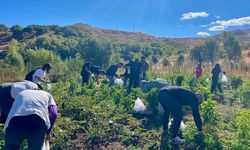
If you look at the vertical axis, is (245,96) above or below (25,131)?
below

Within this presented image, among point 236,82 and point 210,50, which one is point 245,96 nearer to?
point 236,82

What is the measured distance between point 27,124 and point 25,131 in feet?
0.31

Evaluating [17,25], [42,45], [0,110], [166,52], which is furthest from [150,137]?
[17,25]

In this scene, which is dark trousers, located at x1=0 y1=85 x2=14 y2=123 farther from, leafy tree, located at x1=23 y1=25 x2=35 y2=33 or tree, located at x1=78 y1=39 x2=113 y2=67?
leafy tree, located at x1=23 y1=25 x2=35 y2=33

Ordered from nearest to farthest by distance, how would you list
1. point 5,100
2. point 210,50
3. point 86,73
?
1. point 5,100
2. point 86,73
3. point 210,50

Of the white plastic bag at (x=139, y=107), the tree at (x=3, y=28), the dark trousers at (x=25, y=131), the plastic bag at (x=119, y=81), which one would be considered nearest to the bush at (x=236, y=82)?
the plastic bag at (x=119, y=81)

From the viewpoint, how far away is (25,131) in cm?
427

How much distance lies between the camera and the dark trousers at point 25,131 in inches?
167

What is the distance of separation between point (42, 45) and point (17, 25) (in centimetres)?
2235

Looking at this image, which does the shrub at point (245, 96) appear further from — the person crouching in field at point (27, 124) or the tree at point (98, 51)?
the tree at point (98, 51)

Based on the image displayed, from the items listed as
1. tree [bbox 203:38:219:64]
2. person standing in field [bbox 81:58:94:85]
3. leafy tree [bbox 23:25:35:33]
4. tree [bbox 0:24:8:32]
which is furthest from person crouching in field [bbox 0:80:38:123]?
tree [bbox 0:24:8:32]

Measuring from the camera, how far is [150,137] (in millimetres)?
7832

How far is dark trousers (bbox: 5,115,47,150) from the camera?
423 centimetres

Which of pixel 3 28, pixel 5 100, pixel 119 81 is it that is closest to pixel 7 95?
pixel 5 100
